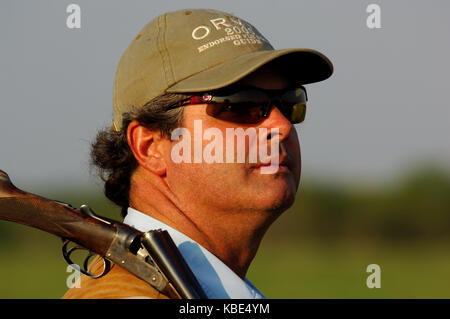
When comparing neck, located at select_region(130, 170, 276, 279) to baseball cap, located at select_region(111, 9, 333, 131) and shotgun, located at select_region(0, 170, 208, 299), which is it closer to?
shotgun, located at select_region(0, 170, 208, 299)

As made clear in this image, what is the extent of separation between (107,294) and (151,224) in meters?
0.59

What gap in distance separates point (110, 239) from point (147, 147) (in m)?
0.67

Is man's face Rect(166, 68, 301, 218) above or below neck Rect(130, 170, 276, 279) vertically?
above

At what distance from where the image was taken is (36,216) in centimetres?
389

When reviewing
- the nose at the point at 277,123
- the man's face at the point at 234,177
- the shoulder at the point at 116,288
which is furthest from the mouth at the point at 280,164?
the shoulder at the point at 116,288

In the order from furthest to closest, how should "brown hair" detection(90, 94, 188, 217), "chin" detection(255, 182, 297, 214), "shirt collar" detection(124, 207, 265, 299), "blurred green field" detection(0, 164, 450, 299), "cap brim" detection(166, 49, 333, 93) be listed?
"blurred green field" detection(0, 164, 450, 299), "brown hair" detection(90, 94, 188, 217), "chin" detection(255, 182, 297, 214), "cap brim" detection(166, 49, 333, 93), "shirt collar" detection(124, 207, 265, 299)

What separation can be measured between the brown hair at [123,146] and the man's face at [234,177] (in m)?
0.10

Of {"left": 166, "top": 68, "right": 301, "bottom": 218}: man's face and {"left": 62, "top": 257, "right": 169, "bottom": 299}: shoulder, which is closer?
{"left": 62, "top": 257, "right": 169, "bottom": 299}: shoulder

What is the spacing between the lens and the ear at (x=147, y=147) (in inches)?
161

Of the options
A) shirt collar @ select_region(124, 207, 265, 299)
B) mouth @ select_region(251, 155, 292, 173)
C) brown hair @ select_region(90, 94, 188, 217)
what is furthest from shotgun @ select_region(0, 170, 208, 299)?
mouth @ select_region(251, 155, 292, 173)

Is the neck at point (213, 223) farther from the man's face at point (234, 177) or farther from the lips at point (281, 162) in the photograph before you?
the lips at point (281, 162)

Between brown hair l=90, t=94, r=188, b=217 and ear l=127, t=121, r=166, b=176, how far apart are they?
0.04 meters

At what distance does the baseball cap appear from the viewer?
3.92 metres
